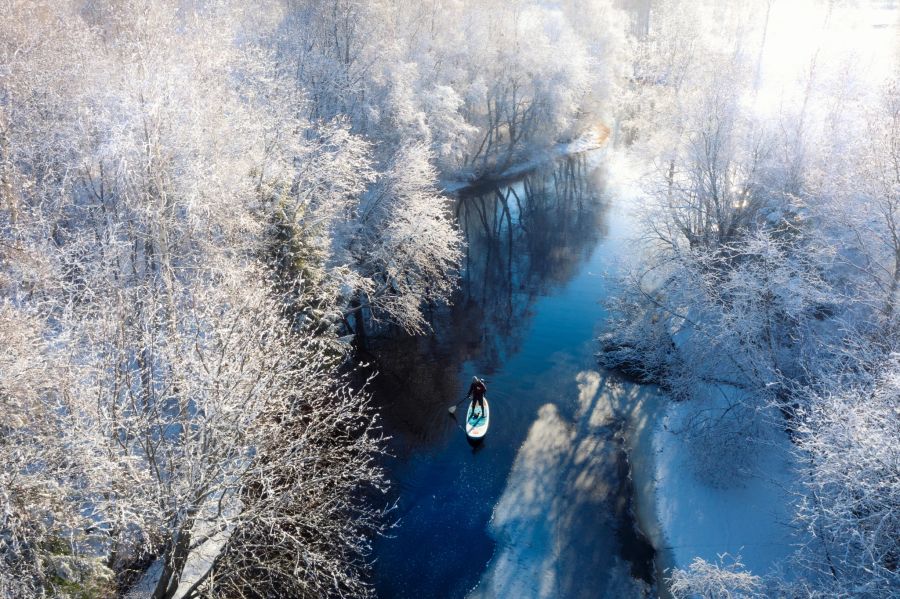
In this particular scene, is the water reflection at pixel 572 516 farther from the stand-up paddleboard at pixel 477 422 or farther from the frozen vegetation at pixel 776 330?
the stand-up paddleboard at pixel 477 422

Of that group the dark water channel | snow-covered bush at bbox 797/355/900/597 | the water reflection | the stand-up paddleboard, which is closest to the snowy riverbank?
the water reflection

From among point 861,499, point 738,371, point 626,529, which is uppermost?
point 861,499

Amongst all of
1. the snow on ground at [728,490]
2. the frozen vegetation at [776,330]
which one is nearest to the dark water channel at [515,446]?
the snow on ground at [728,490]

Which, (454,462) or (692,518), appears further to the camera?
(454,462)

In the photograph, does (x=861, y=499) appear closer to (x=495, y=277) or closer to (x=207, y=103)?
(x=207, y=103)

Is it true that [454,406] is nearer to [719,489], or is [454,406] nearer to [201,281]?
[719,489]

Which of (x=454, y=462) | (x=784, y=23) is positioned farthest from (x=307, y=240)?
(x=784, y=23)
